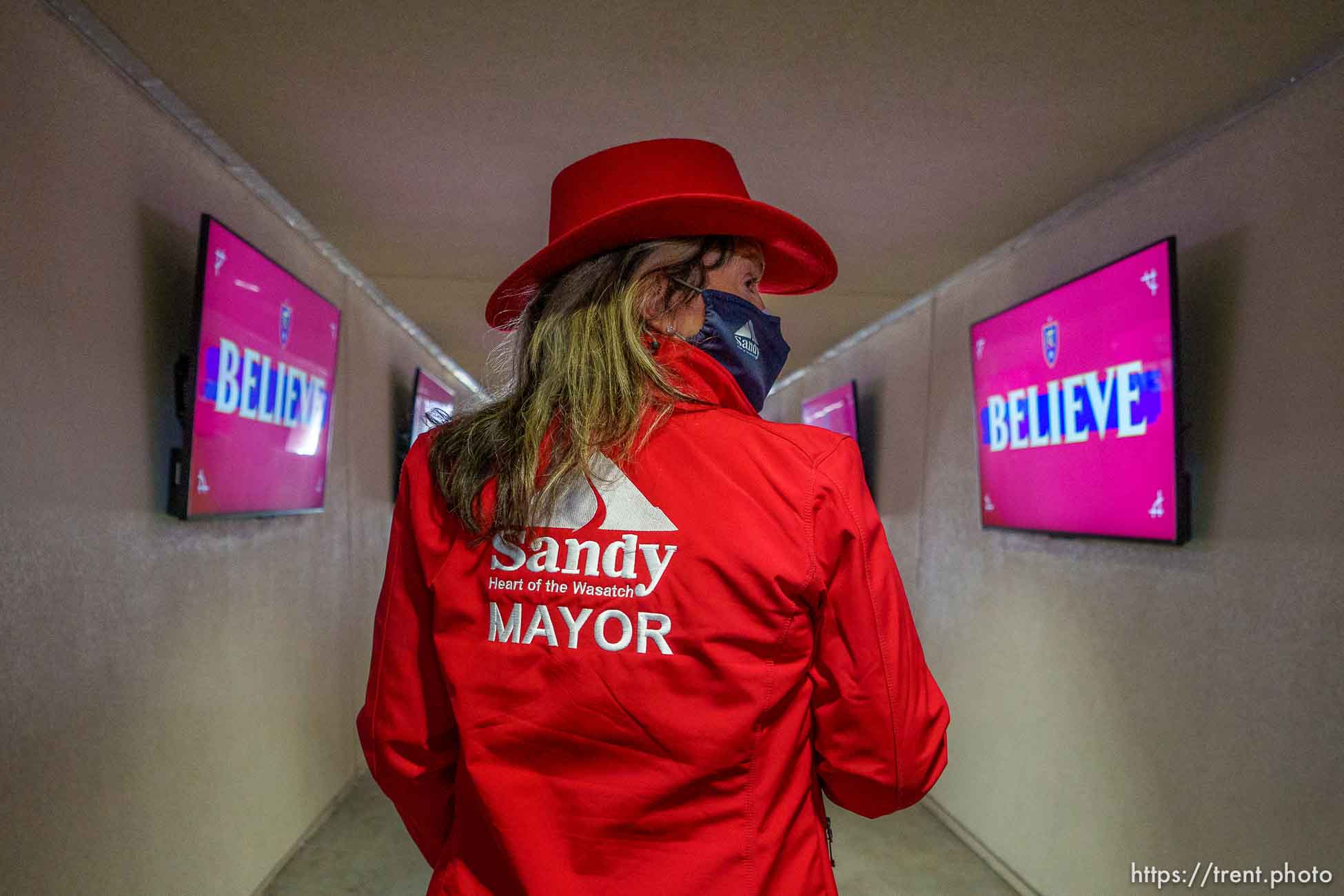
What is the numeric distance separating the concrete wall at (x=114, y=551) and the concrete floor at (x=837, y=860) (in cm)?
19

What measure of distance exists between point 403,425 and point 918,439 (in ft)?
9.66

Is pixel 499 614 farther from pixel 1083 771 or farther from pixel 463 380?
pixel 463 380

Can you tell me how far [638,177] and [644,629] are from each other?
24.8 inches

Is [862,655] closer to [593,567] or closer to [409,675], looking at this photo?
[593,567]

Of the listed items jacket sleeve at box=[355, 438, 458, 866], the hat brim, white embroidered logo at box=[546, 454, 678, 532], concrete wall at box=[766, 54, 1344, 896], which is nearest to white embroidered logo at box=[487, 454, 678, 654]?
white embroidered logo at box=[546, 454, 678, 532]

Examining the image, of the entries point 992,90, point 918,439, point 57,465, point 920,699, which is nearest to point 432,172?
point 57,465

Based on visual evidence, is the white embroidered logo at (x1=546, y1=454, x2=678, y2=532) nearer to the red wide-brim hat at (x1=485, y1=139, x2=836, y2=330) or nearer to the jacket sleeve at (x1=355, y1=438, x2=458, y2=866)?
the jacket sleeve at (x1=355, y1=438, x2=458, y2=866)

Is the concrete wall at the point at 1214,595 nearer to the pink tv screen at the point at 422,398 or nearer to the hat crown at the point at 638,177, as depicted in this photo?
the hat crown at the point at 638,177

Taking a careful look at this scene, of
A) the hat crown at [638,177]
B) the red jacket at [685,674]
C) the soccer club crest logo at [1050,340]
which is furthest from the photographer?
the soccer club crest logo at [1050,340]

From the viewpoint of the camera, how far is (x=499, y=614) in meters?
0.88

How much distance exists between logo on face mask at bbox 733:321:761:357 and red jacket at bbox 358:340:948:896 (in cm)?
10

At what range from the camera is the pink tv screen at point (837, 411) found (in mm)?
4887

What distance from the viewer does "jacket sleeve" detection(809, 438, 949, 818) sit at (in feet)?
2.81

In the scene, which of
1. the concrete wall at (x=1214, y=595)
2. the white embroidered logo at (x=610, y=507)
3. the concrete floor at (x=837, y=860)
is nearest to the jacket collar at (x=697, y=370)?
the white embroidered logo at (x=610, y=507)
